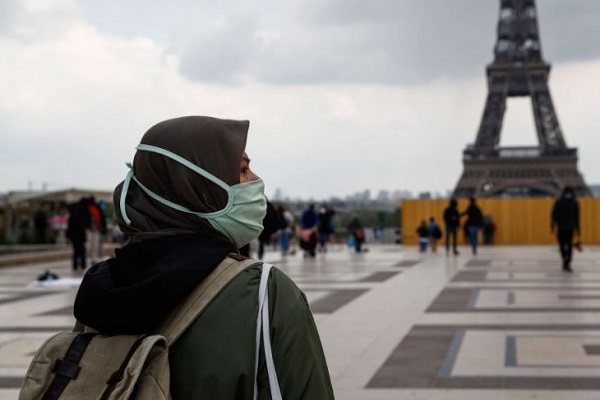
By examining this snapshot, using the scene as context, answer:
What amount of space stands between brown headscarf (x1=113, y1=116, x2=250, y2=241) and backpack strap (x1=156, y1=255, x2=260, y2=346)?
5.5 inches

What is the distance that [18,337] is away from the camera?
8.51 meters

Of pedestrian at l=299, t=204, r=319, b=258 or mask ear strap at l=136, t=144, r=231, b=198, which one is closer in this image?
mask ear strap at l=136, t=144, r=231, b=198

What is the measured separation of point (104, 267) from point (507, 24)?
76.4 meters

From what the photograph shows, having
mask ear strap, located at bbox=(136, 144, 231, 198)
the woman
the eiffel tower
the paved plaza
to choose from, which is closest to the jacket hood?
the woman

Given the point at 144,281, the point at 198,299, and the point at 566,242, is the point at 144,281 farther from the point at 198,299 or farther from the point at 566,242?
the point at 566,242

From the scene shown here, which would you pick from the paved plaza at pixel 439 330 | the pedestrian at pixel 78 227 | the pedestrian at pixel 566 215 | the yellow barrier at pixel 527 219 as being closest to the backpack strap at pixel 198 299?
the paved plaza at pixel 439 330

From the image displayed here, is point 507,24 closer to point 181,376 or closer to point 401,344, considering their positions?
point 401,344

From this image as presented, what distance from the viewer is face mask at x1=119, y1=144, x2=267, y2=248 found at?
1.95 m

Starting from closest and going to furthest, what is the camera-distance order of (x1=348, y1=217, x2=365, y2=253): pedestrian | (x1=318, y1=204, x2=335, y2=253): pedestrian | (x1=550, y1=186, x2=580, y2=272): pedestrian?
(x1=550, y1=186, x2=580, y2=272): pedestrian, (x1=318, y1=204, x2=335, y2=253): pedestrian, (x1=348, y1=217, x2=365, y2=253): pedestrian

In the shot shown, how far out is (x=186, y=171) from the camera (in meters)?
1.94

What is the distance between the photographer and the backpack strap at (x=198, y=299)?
1.81 metres

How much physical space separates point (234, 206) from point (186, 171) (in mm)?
125

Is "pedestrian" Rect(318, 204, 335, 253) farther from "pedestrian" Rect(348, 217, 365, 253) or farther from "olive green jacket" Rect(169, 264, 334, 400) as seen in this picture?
"olive green jacket" Rect(169, 264, 334, 400)

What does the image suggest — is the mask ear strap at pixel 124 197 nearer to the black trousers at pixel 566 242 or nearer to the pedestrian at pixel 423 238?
the black trousers at pixel 566 242
